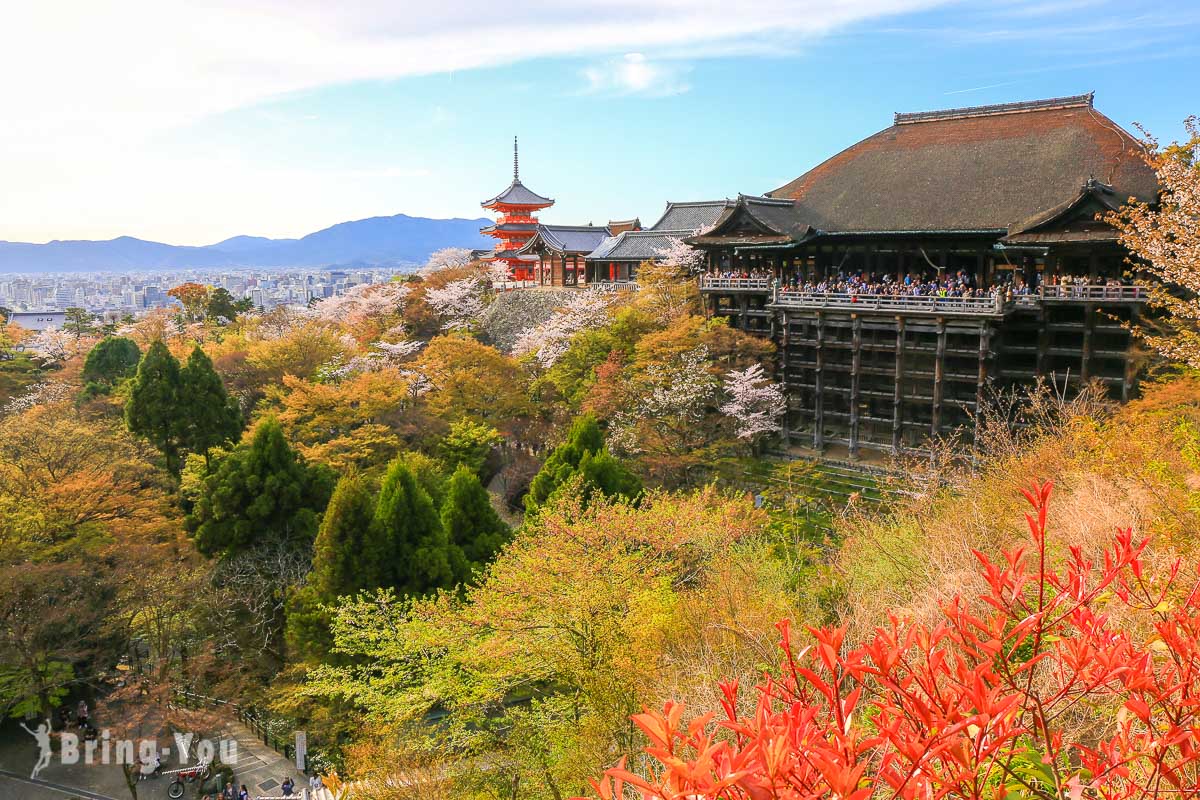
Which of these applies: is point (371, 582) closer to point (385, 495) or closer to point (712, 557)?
point (385, 495)

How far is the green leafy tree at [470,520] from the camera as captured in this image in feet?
63.0

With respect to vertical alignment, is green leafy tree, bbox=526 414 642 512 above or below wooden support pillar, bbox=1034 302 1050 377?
below

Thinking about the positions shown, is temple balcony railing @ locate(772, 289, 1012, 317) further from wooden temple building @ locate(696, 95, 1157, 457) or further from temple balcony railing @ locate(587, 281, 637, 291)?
temple balcony railing @ locate(587, 281, 637, 291)

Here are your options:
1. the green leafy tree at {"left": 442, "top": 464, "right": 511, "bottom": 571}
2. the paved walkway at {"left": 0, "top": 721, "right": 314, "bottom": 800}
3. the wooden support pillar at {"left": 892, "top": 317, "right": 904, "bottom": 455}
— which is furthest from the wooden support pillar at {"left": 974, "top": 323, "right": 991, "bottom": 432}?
the paved walkway at {"left": 0, "top": 721, "right": 314, "bottom": 800}

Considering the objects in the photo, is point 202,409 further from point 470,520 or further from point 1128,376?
point 1128,376

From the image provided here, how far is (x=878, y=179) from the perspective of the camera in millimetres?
27750

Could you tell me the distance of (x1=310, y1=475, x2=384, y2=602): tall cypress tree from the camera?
1727 cm

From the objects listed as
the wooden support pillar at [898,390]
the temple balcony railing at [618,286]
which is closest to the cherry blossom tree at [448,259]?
the temple balcony railing at [618,286]

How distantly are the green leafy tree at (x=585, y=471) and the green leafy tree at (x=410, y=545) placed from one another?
280 centimetres

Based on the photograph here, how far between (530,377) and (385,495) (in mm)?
12877

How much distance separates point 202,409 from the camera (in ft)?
83.6

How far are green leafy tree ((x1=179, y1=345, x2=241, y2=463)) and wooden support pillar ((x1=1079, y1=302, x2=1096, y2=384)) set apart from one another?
25848 mm

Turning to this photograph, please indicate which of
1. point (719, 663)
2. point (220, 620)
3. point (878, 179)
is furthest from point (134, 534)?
point (878, 179)

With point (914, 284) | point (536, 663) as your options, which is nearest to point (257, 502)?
point (536, 663)
